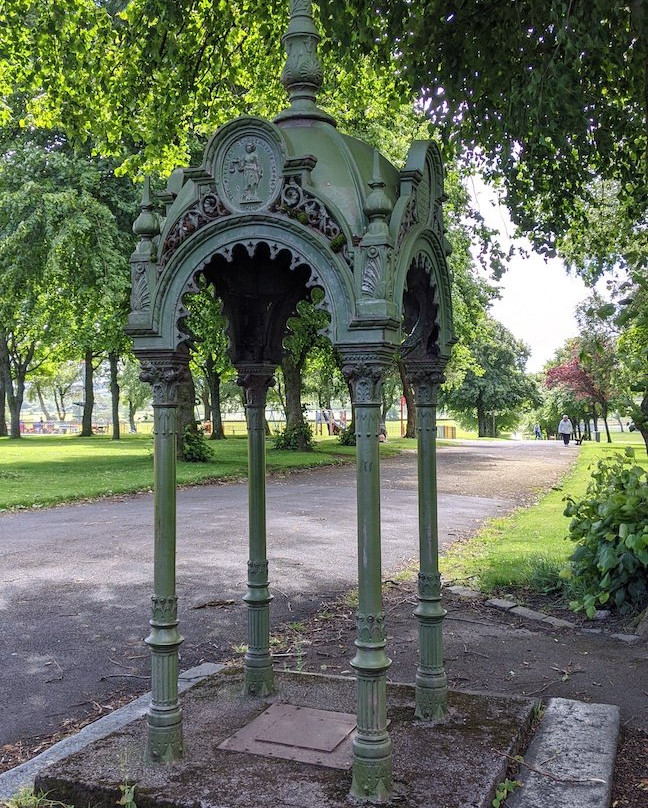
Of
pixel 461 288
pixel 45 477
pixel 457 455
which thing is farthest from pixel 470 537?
pixel 457 455

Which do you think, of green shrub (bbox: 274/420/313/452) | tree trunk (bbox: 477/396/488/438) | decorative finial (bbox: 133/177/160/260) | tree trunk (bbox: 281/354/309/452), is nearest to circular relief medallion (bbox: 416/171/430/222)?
decorative finial (bbox: 133/177/160/260)

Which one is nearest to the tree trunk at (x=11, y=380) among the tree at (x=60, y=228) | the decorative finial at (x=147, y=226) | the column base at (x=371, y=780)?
the tree at (x=60, y=228)

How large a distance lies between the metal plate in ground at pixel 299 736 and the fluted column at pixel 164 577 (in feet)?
1.09

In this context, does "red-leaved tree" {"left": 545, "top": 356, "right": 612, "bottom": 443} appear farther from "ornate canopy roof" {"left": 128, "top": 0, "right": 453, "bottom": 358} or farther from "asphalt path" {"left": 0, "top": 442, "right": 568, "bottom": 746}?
"ornate canopy roof" {"left": 128, "top": 0, "right": 453, "bottom": 358}

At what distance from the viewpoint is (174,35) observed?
8.22 m

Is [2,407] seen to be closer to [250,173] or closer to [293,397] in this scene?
[293,397]

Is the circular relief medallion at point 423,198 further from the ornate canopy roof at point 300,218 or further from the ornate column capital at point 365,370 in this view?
the ornate column capital at point 365,370

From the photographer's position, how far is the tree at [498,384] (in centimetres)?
6241

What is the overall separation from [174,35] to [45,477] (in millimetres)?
13558

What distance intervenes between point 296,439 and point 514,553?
19.0m

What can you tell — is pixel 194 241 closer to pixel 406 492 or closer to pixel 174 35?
pixel 174 35

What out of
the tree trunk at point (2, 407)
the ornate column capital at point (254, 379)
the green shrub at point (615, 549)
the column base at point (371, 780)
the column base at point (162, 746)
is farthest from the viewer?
the tree trunk at point (2, 407)

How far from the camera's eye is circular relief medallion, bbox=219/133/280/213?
12.8 feet

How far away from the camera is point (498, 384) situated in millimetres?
63062
